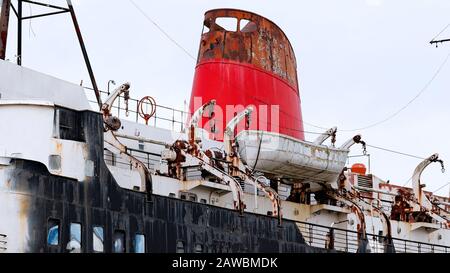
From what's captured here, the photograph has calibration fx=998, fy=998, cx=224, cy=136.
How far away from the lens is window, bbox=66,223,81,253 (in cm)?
1786

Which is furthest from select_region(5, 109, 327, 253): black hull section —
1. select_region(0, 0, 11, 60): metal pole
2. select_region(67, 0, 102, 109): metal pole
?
select_region(67, 0, 102, 109): metal pole

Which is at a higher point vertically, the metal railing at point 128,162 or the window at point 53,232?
the metal railing at point 128,162

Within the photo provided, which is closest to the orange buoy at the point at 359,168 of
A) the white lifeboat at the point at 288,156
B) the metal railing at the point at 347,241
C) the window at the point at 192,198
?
the metal railing at the point at 347,241

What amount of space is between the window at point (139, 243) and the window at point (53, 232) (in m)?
2.04

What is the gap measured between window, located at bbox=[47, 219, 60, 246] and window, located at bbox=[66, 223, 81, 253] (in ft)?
1.04

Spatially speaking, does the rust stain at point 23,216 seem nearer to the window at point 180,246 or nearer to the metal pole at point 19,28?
the window at point 180,246

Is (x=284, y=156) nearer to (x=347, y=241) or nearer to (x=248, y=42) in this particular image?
(x=347, y=241)

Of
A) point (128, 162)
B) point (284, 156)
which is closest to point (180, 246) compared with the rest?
point (128, 162)

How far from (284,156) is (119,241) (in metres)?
6.63

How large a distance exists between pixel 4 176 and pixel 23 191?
1.39ft

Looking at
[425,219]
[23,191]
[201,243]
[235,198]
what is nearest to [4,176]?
[23,191]

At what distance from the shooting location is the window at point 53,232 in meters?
17.4
